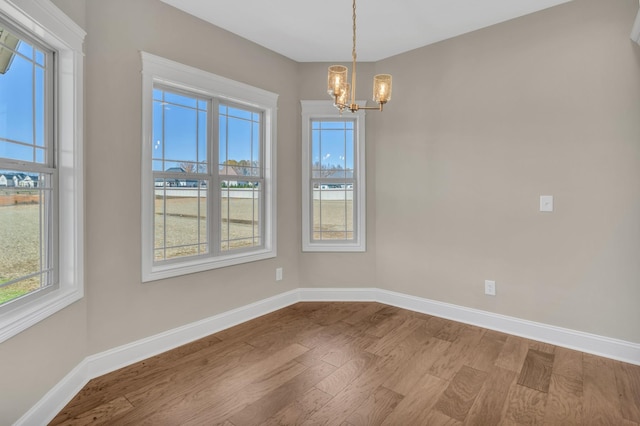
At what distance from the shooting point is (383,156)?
373cm

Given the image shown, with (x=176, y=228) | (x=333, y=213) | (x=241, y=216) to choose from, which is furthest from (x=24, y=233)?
(x=333, y=213)

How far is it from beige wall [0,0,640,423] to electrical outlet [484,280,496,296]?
0.05 m

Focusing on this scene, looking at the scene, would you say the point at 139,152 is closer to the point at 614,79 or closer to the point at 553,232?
the point at 553,232

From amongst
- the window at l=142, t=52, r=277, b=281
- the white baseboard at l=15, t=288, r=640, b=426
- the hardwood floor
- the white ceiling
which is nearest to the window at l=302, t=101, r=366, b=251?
the window at l=142, t=52, r=277, b=281

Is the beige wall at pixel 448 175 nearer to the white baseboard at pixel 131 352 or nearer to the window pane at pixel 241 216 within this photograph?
the white baseboard at pixel 131 352

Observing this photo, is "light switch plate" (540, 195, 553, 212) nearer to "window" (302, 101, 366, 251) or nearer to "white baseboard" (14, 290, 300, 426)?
"window" (302, 101, 366, 251)

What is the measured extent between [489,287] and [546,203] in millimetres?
924

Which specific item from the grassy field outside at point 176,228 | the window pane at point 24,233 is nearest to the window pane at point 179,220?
the grassy field outside at point 176,228

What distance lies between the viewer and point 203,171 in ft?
9.91

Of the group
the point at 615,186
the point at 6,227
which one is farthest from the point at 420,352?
the point at 6,227

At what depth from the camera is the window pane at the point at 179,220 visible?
2730 mm

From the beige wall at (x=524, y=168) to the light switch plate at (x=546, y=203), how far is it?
0.04 meters

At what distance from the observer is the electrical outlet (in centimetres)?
303

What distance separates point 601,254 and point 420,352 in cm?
164
